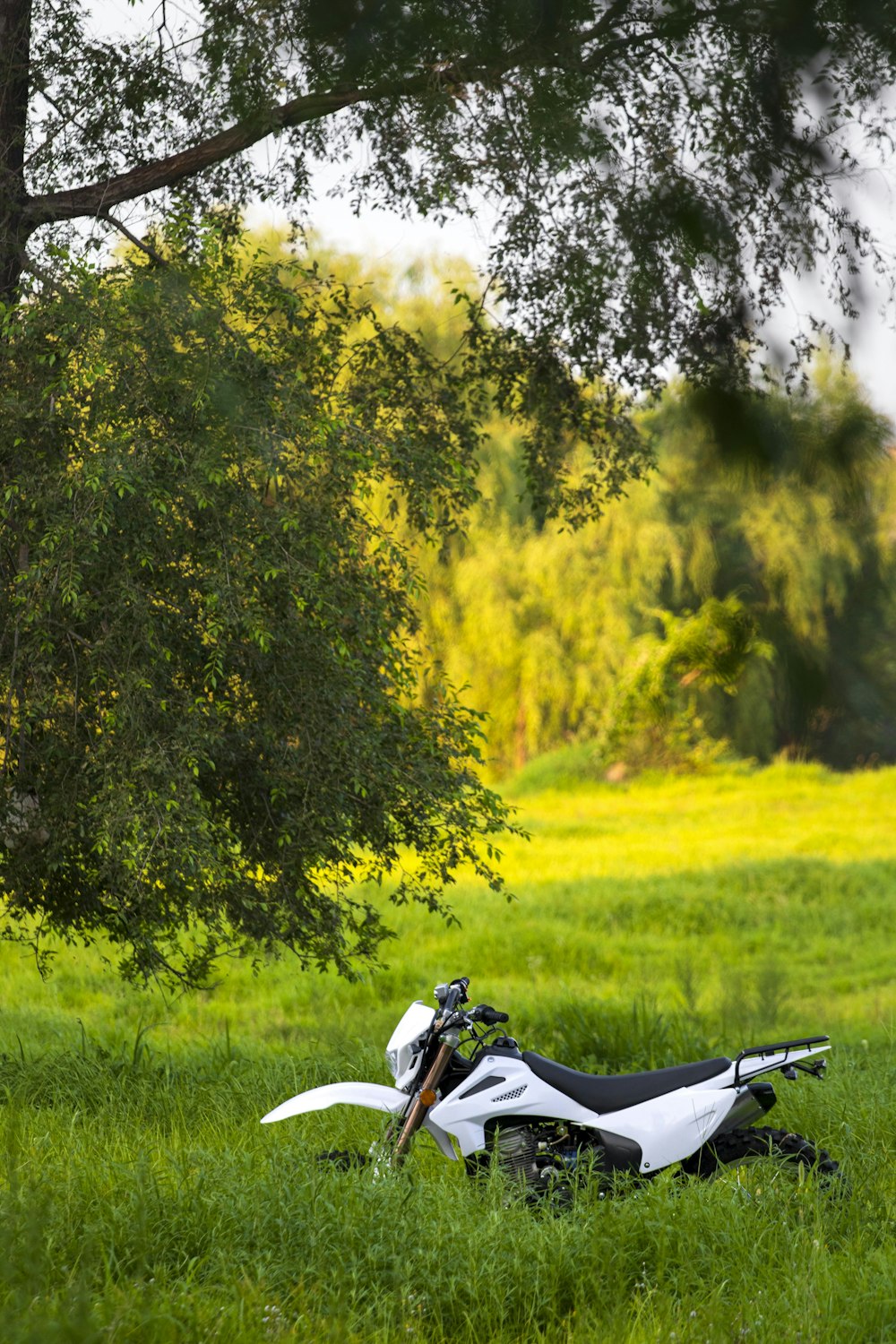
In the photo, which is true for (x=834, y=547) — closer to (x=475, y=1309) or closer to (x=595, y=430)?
(x=475, y=1309)

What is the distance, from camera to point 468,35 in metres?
3.66

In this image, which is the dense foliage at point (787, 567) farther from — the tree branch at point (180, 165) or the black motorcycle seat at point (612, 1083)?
the tree branch at point (180, 165)

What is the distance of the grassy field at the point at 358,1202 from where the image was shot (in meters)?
3.54

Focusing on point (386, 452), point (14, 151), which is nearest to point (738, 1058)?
point (386, 452)

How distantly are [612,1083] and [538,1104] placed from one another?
28cm

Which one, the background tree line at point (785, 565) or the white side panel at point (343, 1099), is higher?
the background tree line at point (785, 565)

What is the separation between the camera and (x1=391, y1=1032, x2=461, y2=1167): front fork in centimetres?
447

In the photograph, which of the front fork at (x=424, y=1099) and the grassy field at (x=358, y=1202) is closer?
the grassy field at (x=358, y=1202)

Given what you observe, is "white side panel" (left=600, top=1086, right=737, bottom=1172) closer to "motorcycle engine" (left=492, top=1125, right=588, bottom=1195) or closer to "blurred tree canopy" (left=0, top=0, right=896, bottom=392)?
"motorcycle engine" (left=492, top=1125, right=588, bottom=1195)

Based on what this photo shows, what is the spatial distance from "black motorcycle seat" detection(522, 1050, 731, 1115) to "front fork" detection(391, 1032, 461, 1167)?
290mm

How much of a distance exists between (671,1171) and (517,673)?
24.3 metres

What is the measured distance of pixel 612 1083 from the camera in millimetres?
4652

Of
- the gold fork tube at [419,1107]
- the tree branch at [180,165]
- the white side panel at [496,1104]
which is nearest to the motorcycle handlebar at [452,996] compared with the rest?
the gold fork tube at [419,1107]

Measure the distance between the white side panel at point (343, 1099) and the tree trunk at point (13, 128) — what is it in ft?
12.6
